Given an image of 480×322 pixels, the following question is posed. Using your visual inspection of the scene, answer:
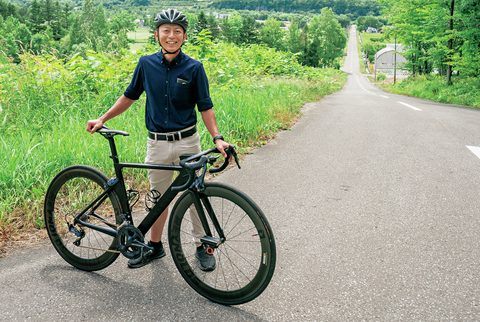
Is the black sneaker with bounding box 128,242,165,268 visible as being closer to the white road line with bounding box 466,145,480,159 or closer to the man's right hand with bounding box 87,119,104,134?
the man's right hand with bounding box 87,119,104,134

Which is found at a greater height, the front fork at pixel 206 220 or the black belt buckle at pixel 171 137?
the black belt buckle at pixel 171 137

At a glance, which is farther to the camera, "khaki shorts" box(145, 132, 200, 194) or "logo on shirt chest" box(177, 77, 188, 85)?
"khaki shorts" box(145, 132, 200, 194)

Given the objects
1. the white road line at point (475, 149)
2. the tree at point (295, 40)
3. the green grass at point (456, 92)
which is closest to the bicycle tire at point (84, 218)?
the white road line at point (475, 149)

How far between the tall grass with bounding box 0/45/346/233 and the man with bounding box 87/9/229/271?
1.62m

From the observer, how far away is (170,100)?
3.12 m

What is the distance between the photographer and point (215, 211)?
2908 mm

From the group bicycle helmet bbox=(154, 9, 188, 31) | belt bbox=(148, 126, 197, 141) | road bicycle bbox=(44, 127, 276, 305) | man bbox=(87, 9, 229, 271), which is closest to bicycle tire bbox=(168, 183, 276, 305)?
road bicycle bbox=(44, 127, 276, 305)

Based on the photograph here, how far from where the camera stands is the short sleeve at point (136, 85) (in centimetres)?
324

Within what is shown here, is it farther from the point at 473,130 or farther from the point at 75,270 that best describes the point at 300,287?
the point at 473,130

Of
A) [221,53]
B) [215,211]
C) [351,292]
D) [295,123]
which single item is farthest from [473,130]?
[215,211]

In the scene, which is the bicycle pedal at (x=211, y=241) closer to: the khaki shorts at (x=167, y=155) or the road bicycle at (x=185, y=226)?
the road bicycle at (x=185, y=226)

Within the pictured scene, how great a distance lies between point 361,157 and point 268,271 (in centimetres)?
482

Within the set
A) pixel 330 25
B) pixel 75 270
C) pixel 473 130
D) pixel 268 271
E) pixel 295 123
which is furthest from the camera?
pixel 330 25

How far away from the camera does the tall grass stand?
14.6 feet
